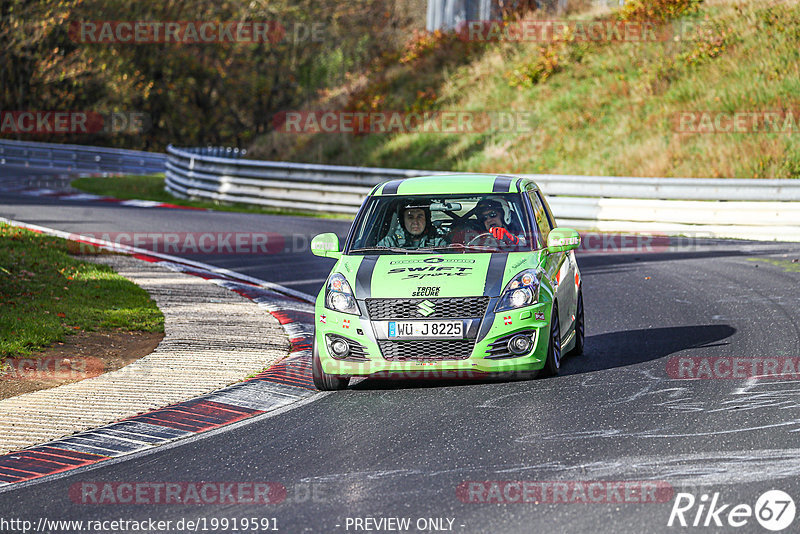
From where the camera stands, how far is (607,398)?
7.72 metres

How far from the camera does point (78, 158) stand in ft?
142

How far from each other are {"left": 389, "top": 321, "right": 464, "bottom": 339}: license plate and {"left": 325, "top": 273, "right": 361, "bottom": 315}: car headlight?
0.42m

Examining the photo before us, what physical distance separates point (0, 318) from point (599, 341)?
19.8 feet

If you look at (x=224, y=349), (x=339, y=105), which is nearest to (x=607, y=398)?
(x=224, y=349)

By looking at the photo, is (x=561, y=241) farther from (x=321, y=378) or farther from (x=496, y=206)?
(x=321, y=378)

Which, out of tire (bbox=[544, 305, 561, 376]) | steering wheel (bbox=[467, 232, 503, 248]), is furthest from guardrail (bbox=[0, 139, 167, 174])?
tire (bbox=[544, 305, 561, 376])

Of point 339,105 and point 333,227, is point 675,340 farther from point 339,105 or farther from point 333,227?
point 339,105
